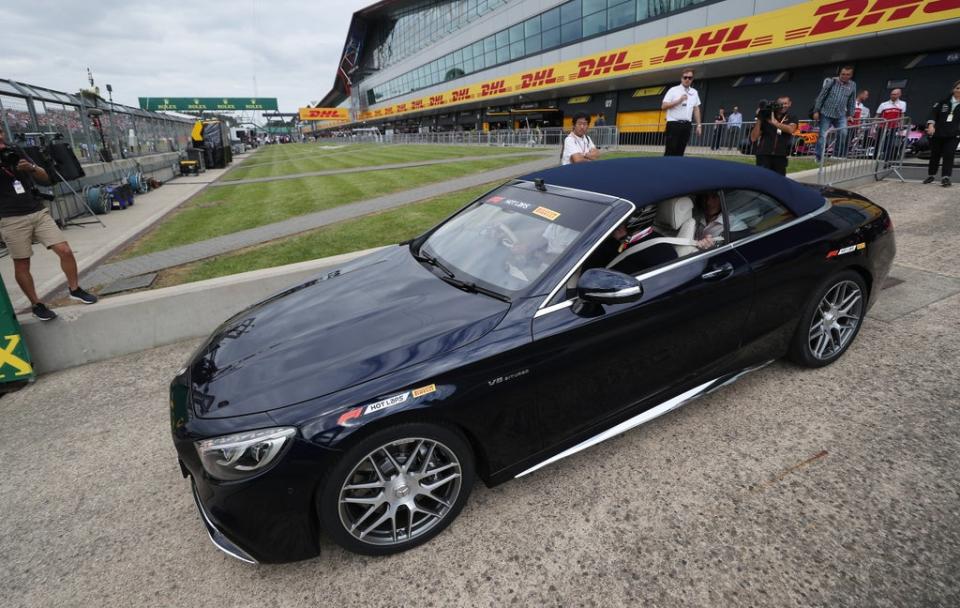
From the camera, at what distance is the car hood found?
2.00 meters

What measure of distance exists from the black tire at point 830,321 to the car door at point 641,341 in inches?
26.8

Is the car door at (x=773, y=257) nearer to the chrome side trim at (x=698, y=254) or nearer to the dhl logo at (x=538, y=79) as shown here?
the chrome side trim at (x=698, y=254)

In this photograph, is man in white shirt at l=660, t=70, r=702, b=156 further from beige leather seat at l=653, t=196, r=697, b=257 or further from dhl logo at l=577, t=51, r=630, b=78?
dhl logo at l=577, t=51, r=630, b=78

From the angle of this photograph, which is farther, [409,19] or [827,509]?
[409,19]

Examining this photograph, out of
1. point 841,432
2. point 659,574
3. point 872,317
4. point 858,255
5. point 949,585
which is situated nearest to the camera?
point 949,585

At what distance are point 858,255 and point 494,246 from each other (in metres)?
2.52

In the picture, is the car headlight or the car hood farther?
the car hood

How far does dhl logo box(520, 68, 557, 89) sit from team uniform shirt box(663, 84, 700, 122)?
24.2 m

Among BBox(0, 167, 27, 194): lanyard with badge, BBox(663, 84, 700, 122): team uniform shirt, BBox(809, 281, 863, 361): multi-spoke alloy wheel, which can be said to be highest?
BBox(663, 84, 700, 122): team uniform shirt

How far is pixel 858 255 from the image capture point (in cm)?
324

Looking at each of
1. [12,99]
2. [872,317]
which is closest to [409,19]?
[12,99]

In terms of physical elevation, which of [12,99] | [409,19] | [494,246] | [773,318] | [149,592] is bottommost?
[149,592]

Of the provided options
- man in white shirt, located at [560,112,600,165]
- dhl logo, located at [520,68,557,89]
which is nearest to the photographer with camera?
man in white shirt, located at [560,112,600,165]

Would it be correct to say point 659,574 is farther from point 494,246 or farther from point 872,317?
point 872,317
